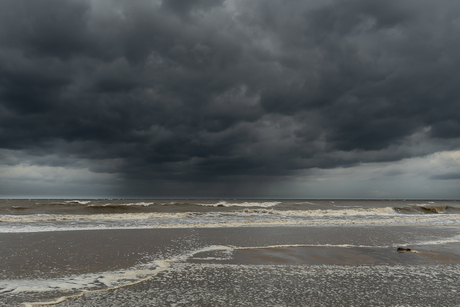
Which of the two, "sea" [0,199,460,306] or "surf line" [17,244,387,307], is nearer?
"surf line" [17,244,387,307]

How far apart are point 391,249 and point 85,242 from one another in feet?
37.4

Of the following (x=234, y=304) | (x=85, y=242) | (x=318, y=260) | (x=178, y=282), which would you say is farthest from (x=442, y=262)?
(x=85, y=242)

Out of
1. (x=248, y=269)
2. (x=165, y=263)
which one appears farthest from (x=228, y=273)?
(x=165, y=263)

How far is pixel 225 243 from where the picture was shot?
10312 millimetres

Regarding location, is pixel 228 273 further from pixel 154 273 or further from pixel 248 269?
pixel 154 273

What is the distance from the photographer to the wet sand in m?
4.59

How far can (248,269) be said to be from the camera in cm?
648

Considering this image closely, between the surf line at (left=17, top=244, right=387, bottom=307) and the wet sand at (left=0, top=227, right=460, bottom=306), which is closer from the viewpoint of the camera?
the surf line at (left=17, top=244, right=387, bottom=307)

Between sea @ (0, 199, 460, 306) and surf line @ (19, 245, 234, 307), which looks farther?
sea @ (0, 199, 460, 306)

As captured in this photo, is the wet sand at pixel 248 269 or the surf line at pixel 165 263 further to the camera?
the wet sand at pixel 248 269

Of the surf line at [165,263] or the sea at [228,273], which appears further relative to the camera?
the sea at [228,273]

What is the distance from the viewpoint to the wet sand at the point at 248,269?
4594mm

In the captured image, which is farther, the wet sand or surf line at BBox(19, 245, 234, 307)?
the wet sand

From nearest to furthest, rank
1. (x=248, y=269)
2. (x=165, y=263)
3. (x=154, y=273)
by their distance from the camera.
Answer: (x=154, y=273) < (x=248, y=269) < (x=165, y=263)
